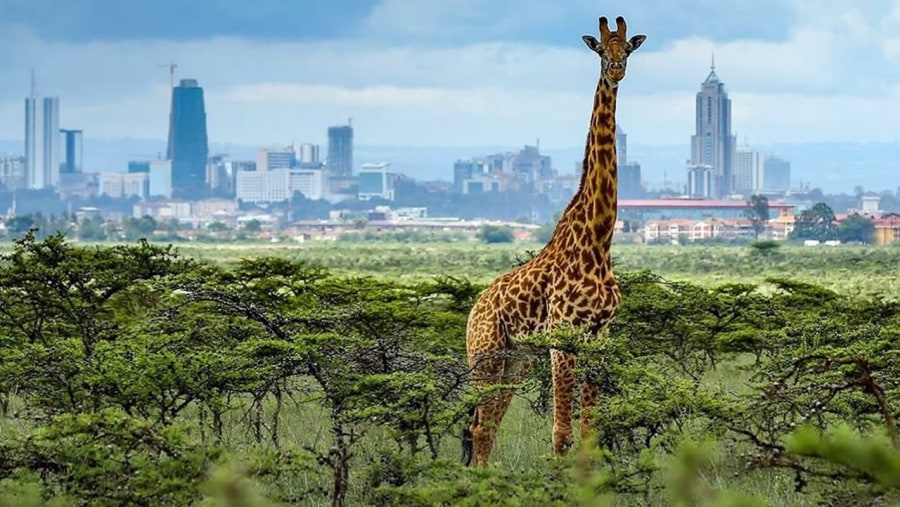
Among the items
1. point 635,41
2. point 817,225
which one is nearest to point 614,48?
point 635,41

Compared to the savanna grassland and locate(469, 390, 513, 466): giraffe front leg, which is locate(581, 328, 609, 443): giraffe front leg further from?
locate(469, 390, 513, 466): giraffe front leg

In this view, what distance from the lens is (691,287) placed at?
14.1 m

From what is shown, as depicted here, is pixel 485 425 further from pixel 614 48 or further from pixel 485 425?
pixel 614 48

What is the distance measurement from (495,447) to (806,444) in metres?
7.52

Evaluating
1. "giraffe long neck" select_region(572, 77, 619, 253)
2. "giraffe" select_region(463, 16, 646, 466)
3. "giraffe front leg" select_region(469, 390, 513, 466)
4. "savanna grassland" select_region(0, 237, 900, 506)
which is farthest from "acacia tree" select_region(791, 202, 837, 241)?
"giraffe front leg" select_region(469, 390, 513, 466)

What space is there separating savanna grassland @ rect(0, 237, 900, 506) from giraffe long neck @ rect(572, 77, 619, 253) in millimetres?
606

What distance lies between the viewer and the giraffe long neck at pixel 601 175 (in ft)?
28.5

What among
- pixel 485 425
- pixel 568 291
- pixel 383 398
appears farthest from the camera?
pixel 485 425

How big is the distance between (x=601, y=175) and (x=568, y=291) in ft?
2.42

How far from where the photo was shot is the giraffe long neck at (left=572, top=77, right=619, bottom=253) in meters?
8.70

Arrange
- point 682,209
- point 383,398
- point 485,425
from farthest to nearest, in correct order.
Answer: point 682,209 < point 485,425 < point 383,398

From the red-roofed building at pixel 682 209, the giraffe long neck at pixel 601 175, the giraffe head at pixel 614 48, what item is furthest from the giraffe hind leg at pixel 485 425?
the red-roofed building at pixel 682 209

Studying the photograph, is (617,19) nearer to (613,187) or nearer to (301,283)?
(613,187)

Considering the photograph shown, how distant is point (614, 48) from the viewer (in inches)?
336
